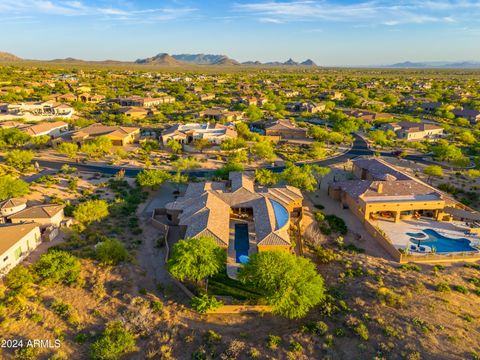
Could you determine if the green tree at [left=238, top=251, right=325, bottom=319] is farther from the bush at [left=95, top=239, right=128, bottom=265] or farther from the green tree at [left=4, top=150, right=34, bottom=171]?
the green tree at [left=4, top=150, right=34, bottom=171]

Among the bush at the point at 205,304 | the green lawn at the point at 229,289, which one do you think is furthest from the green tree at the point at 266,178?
the bush at the point at 205,304

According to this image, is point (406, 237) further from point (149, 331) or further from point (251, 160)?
point (251, 160)

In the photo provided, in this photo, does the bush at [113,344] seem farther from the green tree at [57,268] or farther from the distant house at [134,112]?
the distant house at [134,112]

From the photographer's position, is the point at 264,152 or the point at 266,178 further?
the point at 264,152

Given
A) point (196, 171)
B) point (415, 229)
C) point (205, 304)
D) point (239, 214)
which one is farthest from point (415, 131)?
point (205, 304)

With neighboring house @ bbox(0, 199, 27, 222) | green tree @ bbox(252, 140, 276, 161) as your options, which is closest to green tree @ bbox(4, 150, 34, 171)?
neighboring house @ bbox(0, 199, 27, 222)

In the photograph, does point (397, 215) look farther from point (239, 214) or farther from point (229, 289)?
point (229, 289)
